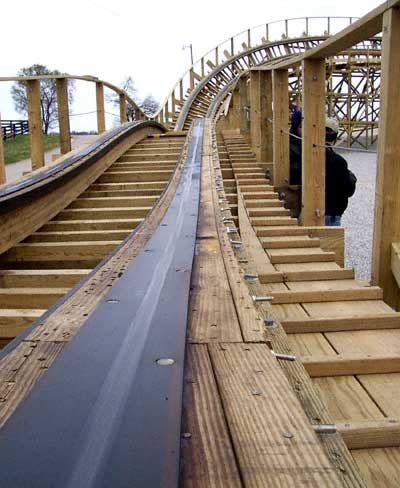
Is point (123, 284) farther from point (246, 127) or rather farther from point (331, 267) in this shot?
point (246, 127)

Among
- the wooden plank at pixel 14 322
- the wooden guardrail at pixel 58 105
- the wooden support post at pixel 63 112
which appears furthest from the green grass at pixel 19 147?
the wooden plank at pixel 14 322

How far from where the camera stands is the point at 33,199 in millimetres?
4680

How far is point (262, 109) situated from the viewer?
7969mm

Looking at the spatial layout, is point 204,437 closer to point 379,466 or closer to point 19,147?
point 379,466

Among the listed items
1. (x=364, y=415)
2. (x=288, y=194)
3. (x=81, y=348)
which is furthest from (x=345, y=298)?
(x=288, y=194)

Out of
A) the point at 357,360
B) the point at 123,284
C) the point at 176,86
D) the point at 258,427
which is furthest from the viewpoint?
the point at 176,86

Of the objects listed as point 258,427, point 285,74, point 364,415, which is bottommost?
point 364,415

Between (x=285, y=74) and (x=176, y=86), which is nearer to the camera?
(x=285, y=74)

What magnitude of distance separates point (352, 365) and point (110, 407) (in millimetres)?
1333

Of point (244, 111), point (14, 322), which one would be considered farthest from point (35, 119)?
point (244, 111)

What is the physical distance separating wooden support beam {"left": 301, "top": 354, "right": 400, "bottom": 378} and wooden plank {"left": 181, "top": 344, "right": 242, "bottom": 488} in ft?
Answer: 2.97

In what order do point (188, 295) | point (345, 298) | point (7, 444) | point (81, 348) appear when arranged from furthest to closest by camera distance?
1. point (345, 298)
2. point (188, 295)
3. point (81, 348)
4. point (7, 444)

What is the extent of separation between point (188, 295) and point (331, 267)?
1961mm

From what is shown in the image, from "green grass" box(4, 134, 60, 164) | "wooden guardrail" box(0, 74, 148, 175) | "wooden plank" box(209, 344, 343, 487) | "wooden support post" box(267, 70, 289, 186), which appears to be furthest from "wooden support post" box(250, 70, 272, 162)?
"green grass" box(4, 134, 60, 164)
